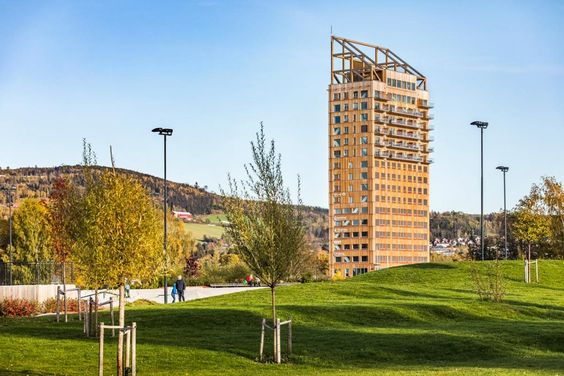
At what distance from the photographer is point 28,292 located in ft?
176

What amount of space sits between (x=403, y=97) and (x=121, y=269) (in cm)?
17379

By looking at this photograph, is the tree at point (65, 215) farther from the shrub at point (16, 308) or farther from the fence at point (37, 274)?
the fence at point (37, 274)

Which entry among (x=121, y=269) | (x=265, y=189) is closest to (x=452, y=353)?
(x=265, y=189)

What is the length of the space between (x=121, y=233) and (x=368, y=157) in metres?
169

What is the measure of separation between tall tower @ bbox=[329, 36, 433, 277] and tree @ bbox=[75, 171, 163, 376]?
162513mm

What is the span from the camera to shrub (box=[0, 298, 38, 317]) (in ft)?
166

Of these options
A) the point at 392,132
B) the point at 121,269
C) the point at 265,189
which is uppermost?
the point at 392,132

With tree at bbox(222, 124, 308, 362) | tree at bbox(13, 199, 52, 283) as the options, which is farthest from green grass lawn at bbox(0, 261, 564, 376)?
tree at bbox(13, 199, 52, 283)

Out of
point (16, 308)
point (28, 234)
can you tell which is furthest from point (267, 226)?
point (28, 234)

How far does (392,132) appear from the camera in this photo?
19688 centimetres

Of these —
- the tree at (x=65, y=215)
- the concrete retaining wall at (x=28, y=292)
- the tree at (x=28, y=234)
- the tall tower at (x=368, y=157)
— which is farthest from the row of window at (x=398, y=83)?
the tree at (x=65, y=215)

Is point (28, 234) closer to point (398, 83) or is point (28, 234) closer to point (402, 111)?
point (402, 111)

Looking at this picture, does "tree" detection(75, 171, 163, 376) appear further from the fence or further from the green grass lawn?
the fence

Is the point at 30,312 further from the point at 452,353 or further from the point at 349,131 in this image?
the point at 349,131
